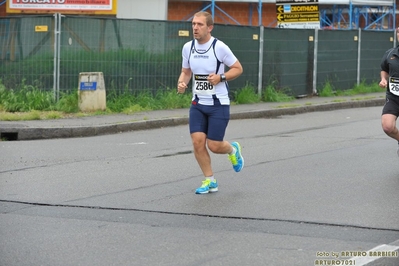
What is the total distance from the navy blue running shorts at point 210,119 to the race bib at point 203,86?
0.46ft

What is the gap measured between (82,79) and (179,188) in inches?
334

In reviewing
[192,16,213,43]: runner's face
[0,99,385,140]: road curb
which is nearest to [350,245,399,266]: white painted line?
[192,16,213,43]: runner's face

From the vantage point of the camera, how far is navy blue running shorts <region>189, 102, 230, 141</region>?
9.17m

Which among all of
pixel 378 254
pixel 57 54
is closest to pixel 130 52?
pixel 57 54

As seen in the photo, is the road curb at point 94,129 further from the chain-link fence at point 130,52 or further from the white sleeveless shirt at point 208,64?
the white sleeveless shirt at point 208,64

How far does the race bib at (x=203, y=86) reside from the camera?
9.11 metres

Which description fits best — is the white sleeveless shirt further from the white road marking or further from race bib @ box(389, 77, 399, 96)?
the white road marking

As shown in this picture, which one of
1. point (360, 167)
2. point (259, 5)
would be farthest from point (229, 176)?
point (259, 5)

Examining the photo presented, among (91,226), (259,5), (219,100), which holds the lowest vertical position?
(91,226)

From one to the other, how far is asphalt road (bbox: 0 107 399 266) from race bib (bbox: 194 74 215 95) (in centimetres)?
109

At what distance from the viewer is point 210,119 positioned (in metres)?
9.20

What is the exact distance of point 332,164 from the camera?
11.4 meters

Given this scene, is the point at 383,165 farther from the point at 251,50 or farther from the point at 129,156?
the point at 251,50

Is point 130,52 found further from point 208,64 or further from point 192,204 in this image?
point 192,204
